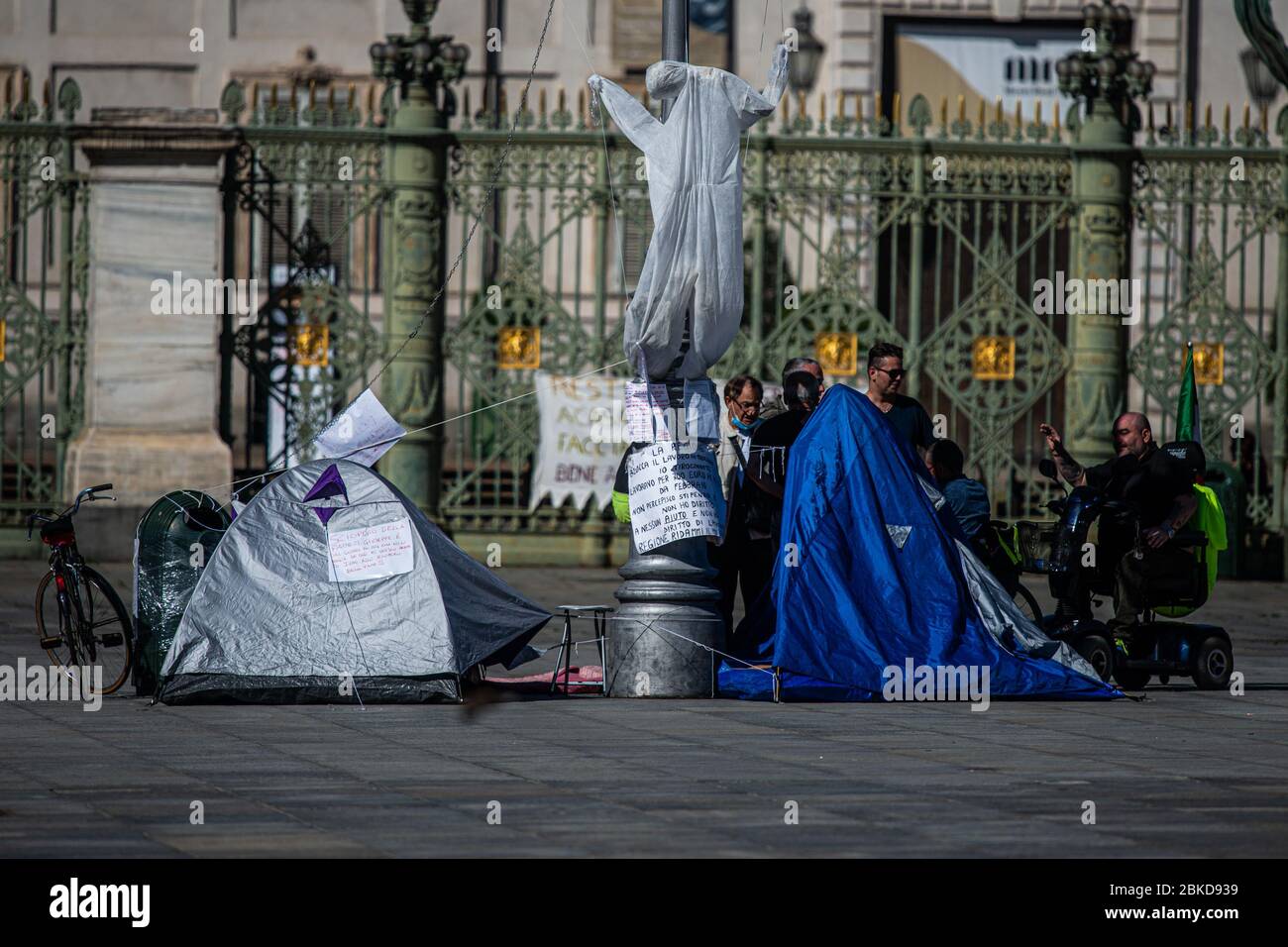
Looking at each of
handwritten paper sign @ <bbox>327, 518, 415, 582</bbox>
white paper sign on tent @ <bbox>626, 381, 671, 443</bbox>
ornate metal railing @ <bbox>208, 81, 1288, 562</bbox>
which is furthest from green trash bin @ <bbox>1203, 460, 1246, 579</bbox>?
handwritten paper sign @ <bbox>327, 518, 415, 582</bbox>

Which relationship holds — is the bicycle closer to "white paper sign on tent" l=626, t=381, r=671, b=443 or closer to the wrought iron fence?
"white paper sign on tent" l=626, t=381, r=671, b=443

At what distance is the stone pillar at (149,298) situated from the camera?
18.6 meters

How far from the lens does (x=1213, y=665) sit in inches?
476

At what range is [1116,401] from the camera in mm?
19672

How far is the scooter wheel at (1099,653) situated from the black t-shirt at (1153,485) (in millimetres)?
676

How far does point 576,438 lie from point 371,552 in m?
8.10

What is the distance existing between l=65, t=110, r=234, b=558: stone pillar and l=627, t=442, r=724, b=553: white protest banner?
317 inches

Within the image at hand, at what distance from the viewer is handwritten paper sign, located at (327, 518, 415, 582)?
1100cm

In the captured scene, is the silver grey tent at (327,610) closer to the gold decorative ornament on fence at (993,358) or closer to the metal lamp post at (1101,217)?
the gold decorative ornament on fence at (993,358)

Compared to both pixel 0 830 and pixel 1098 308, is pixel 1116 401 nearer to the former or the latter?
pixel 1098 308

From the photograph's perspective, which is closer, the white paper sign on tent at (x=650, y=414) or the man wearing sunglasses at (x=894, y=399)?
the white paper sign on tent at (x=650, y=414)

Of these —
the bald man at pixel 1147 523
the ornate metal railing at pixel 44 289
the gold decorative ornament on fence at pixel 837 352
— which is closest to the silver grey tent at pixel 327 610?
→ the bald man at pixel 1147 523

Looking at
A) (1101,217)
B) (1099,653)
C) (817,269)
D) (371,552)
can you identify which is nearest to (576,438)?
(817,269)
